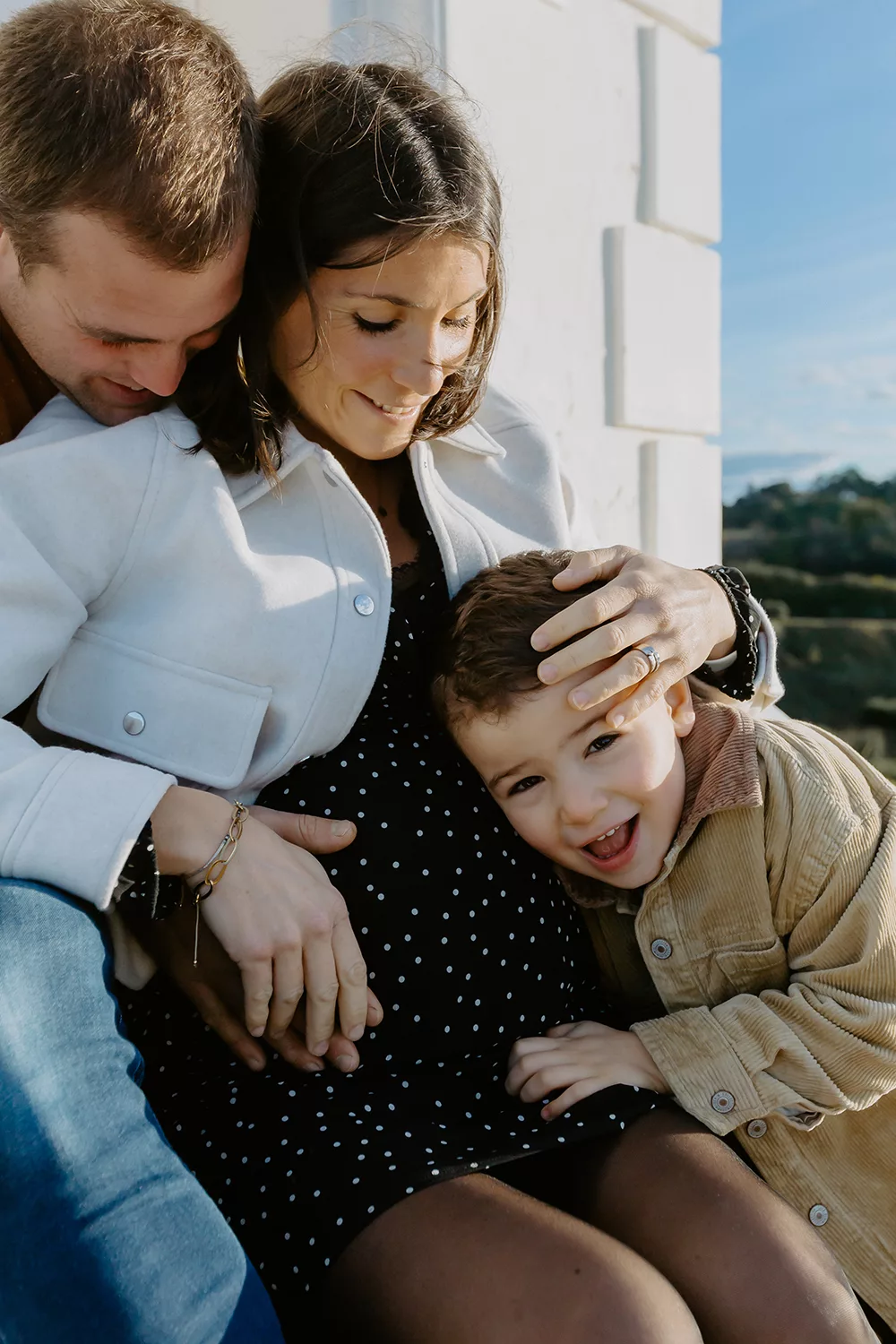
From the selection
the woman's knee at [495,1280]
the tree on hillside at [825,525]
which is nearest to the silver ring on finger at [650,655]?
the woman's knee at [495,1280]

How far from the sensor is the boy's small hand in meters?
1.50

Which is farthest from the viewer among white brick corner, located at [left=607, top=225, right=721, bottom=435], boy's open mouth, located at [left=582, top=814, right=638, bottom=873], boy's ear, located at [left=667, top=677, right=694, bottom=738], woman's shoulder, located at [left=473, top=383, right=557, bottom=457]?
white brick corner, located at [left=607, top=225, right=721, bottom=435]

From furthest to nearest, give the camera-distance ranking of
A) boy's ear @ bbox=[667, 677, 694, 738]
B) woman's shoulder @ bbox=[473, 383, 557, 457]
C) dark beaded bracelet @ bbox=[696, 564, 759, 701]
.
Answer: woman's shoulder @ bbox=[473, 383, 557, 457] → dark beaded bracelet @ bbox=[696, 564, 759, 701] → boy's ear @ bbox=[667, 677, 694, 738]

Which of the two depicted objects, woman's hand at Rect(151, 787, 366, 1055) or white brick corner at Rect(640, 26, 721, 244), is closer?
woman's hand at Rect(151, 787, 366, 1055)

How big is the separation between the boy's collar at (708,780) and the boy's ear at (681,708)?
0.02 metres

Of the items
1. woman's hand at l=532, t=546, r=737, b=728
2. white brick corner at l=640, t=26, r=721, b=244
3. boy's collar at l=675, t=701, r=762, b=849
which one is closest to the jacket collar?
woman's hand at l=532, t=546, r=737, b=728

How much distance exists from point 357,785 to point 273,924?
0.77 ft

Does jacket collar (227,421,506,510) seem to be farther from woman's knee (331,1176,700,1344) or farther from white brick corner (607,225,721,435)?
white brick corner (607,225,721,435)

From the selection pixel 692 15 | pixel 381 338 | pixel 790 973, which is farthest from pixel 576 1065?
pixel 692 15

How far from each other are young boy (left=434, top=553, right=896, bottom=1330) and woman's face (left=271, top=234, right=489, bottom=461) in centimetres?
29

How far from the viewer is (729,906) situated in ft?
5.39

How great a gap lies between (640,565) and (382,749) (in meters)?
0.46

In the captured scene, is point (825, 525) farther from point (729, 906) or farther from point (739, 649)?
point (729, 906)

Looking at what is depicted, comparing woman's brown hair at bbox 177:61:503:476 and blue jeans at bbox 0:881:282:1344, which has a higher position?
woman's brown hair at bbox 177:61:503:476
